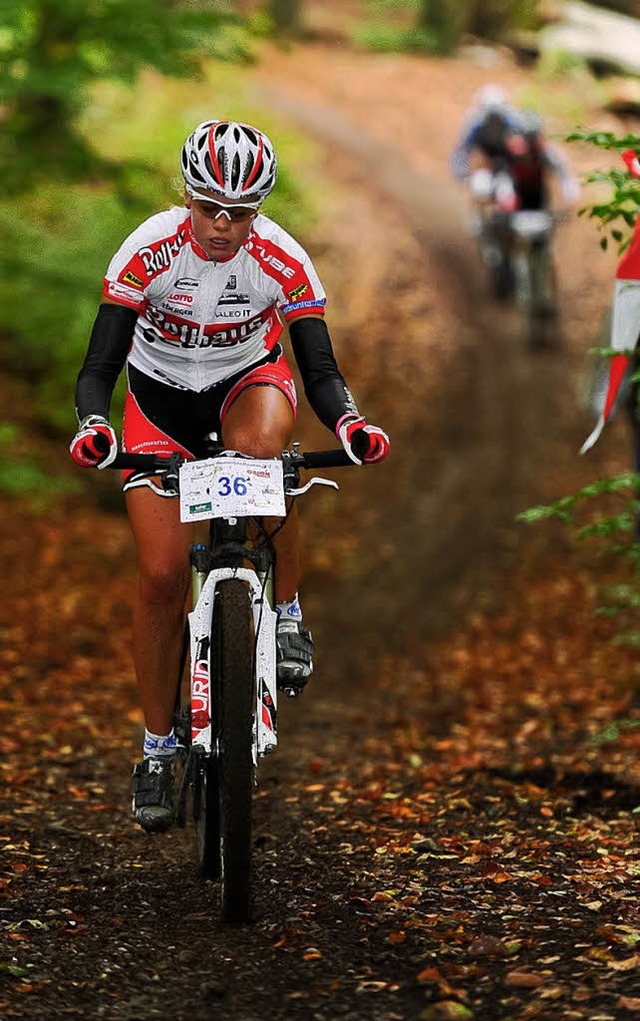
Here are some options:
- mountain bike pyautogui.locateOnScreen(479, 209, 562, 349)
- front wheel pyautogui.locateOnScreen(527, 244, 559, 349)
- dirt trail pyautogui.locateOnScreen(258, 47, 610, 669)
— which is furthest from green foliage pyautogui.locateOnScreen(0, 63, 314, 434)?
front wheel pyautogui.locateOnScreen(527, 244, 559, 349)

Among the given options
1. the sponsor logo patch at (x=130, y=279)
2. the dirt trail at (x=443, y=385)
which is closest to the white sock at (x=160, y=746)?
the sponsor logo patch at (x=130, y=279)

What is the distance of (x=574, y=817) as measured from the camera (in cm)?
598

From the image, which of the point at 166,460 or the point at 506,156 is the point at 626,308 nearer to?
the point at 166,460

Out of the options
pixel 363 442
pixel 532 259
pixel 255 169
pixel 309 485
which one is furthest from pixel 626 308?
pixel 532 259

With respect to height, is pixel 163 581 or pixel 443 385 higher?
pixel 443 385

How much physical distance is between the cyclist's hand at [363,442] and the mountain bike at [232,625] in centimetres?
5

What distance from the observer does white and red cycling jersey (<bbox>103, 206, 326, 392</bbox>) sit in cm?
497

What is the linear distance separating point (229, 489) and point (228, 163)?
1.19 meters

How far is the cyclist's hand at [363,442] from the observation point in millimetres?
4719

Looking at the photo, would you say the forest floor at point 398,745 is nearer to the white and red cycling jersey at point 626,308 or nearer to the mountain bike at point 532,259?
the mountain bike at point 532,259

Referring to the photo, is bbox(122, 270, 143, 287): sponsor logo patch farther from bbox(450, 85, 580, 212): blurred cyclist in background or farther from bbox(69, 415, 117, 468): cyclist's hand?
bbox(450, 85, 580, 212): blurred cyclist in background

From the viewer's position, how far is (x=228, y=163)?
4.76 meters

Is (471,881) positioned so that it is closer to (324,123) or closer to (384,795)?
(384,795)

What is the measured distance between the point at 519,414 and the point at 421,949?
12.1m
